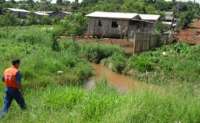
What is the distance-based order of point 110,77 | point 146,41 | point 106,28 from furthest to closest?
point 106,28
point 146,41
point 110,77

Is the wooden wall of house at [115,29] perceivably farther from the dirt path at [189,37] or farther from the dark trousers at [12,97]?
the dark trousers at [12,97]

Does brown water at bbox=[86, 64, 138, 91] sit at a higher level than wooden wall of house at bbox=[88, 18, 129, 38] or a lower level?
lower

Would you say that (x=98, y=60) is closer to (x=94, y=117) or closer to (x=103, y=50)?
(x=103, y=50)

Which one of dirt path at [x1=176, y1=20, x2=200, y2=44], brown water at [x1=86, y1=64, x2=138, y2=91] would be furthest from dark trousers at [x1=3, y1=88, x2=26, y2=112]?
dirt path at [x1=176, y1=20, x2=200, y2=44]

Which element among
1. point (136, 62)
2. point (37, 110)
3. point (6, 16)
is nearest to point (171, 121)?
point (37, 110)

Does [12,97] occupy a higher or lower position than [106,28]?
higher

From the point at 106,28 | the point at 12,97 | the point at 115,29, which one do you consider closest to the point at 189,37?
the point at 115,29

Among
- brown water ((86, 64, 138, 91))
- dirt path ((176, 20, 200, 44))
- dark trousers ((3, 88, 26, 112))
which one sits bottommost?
brown water ((86, 64, 138, 91))

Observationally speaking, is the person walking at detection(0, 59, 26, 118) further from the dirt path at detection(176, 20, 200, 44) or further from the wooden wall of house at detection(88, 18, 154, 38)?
the wooden wall of house at detection(88, 18, 154, 38)

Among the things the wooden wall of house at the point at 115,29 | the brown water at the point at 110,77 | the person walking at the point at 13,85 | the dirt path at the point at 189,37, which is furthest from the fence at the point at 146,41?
the person walking at the point at 13,85

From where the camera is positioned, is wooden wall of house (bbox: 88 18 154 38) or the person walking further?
wooden wall of house (bbox: 88 18 154 38)

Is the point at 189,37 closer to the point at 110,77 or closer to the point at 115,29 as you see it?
the point at 115,29

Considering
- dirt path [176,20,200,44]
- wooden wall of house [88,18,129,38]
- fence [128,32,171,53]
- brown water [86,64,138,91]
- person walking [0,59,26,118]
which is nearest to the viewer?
person walking [0,59,26,118]

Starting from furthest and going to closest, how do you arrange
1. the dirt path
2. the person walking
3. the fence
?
the dirt path → the fence → the person walking
